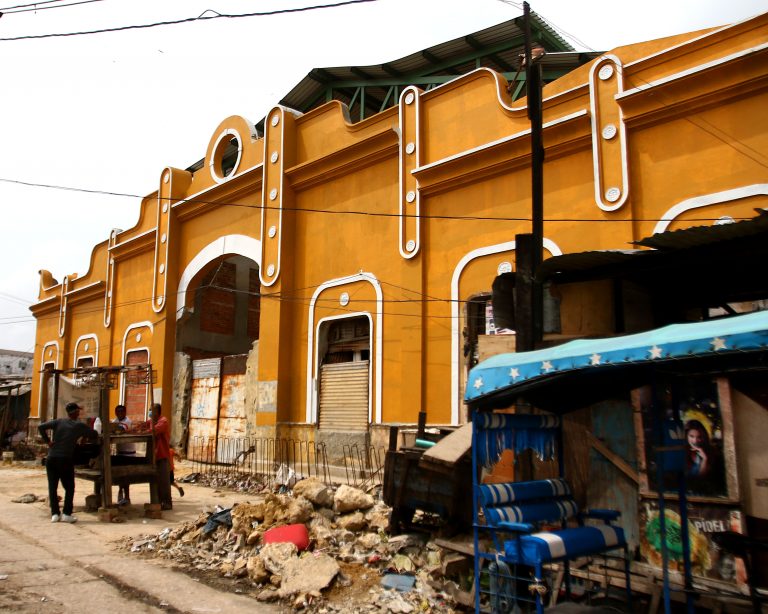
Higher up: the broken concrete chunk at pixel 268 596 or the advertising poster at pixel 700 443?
the advertising poster at pixel 700 443

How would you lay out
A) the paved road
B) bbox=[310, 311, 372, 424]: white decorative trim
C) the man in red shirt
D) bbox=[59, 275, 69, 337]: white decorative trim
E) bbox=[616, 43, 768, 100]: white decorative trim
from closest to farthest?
the paved road
bbox=[616, 43, 768, 100]: white decorative trim
the man in red shirt
bbox=[310, 311, 372, 424]: white decorative trim
bbox=[59, 275, 69, 337]: white decorative trim

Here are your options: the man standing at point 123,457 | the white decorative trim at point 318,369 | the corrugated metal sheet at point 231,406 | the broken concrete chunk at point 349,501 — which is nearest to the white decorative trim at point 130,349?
the corrugated metal sheet at point 231,406

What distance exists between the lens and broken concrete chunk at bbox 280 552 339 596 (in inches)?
243

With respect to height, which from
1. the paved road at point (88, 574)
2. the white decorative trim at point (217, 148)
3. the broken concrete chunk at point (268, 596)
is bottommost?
the broken concrete chunk at point (268, 596)

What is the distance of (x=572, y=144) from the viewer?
34.1 feet

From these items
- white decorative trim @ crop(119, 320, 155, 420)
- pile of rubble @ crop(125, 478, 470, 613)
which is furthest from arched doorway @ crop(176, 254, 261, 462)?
pile of rubble @ crop(125, 478, 470, 613)

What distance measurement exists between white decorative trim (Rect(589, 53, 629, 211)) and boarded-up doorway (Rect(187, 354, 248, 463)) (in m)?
9.99

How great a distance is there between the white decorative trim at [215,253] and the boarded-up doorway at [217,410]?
211cm

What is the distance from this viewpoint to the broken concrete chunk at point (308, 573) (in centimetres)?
617

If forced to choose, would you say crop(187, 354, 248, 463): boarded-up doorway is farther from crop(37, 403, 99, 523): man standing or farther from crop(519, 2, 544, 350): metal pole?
crop(519, 2, 544, 350): metal pole

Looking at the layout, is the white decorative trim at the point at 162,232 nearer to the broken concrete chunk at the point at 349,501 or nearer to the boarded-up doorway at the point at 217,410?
the boarded-up doorway at the point at 217,410

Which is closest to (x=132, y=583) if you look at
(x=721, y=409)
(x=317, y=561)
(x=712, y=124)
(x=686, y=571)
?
(x=317, y=561)

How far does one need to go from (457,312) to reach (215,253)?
8.54 m

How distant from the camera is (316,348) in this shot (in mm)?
14227
